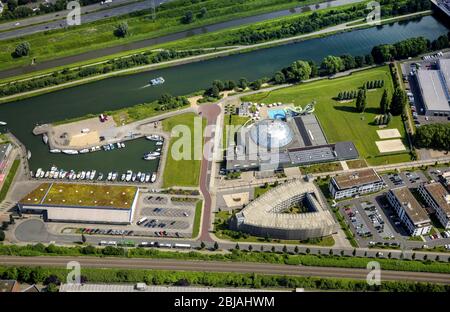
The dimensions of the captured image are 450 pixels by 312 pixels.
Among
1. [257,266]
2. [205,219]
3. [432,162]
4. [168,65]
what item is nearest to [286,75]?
[168,65]

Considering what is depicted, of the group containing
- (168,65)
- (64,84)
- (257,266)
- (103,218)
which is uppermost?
(168,65)

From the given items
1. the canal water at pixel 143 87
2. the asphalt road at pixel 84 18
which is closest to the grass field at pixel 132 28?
the asphalt road at pixel 84 18

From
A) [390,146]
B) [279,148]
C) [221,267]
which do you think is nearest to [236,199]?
[279,148]

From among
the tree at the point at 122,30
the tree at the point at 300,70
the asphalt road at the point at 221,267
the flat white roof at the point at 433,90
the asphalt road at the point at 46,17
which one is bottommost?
the asphalt road at the point at 221,267

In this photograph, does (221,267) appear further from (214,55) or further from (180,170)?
(214,55)

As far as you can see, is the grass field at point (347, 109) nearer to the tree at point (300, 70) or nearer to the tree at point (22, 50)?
the tree at point (300, 70)

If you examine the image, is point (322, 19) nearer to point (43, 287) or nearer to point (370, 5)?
point (370, 5)
